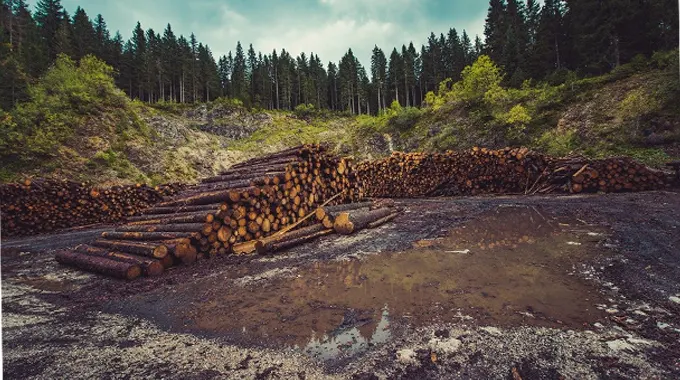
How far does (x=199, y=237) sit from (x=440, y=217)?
5737 millimetres

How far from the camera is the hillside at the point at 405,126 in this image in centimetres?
1473

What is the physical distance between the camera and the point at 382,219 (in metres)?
7.09

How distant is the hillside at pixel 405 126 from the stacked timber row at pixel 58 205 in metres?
7.10

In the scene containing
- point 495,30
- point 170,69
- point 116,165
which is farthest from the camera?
point 170,69

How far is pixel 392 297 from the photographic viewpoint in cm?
295

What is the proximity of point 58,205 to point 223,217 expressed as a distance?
10.0 metres

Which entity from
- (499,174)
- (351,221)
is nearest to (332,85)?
(499,174)

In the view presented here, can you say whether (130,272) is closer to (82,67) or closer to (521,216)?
(521,216)

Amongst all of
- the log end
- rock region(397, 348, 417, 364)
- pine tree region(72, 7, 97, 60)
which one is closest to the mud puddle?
rock region(397, 348, 417, 364)

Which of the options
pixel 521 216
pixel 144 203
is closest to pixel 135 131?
pixel 144 203

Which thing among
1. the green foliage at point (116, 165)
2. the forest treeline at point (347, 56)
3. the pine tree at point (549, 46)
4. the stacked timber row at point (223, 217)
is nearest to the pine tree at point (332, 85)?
the forest treeline at point (347, 56)

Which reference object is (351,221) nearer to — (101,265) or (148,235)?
(148,235)

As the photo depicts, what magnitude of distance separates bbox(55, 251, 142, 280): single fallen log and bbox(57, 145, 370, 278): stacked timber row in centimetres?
2

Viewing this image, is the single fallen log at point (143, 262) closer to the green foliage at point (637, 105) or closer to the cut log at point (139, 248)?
the cut log at point (139, 248)
